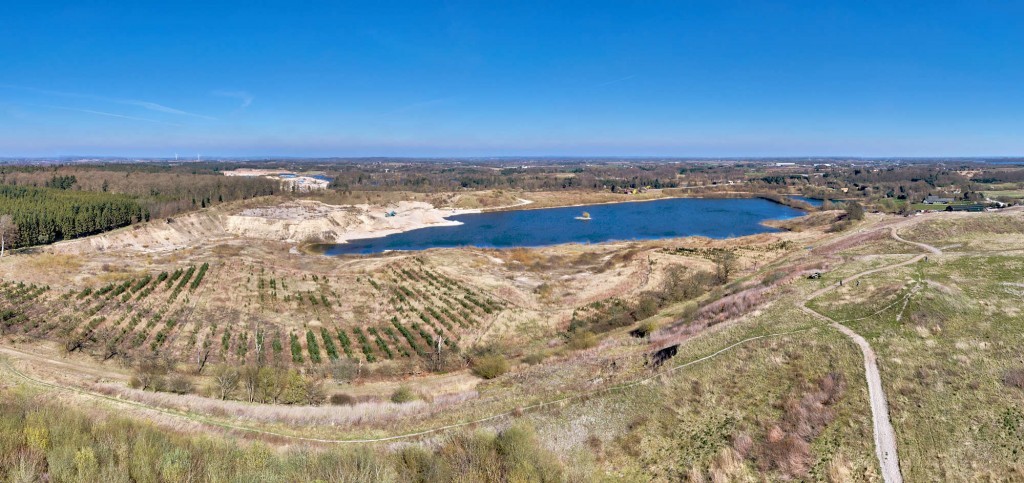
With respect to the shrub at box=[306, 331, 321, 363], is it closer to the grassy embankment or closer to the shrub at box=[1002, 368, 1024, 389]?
the grassy embankment

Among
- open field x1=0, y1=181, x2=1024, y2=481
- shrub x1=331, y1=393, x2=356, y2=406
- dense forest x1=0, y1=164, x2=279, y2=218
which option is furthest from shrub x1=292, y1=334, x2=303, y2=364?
dense forest x1=0, y1=164, x2=279, y2=218

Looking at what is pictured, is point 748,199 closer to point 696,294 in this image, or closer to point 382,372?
point 696,294

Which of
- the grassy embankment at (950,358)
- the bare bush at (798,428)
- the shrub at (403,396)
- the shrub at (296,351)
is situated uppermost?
the grassy embankment at (950,358)

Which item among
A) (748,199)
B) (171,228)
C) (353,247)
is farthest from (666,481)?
(748,199)

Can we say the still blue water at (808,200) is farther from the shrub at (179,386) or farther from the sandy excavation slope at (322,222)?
the shrub at (179,386)

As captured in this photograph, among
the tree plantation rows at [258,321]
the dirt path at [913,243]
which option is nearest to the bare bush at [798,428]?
the tree plantation rows at [258,321]

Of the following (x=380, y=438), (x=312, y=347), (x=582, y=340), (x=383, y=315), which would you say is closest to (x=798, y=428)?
(x=380, y=438)
